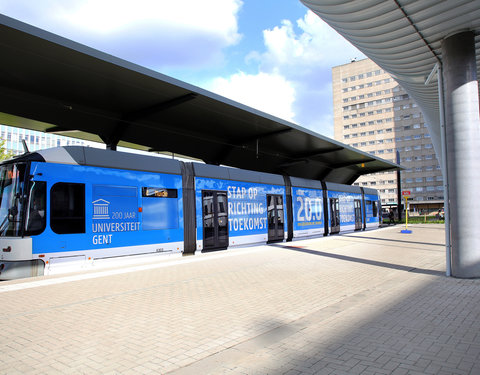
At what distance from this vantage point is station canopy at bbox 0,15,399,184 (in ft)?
31.1

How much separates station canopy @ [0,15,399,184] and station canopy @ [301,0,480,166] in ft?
17.4

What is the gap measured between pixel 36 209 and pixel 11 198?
25.9 inches

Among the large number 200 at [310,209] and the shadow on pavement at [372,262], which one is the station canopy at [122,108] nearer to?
the large number 200 at [310,209]

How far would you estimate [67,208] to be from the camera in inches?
342

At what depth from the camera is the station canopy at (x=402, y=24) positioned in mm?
7141

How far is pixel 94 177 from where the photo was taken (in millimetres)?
9367

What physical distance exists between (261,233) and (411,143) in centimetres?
8296

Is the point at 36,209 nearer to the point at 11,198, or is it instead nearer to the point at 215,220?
the point at 11,198

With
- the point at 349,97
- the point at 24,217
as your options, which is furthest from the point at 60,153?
the point at 349,97

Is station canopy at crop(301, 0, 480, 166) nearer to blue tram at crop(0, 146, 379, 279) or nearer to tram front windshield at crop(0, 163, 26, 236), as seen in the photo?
blue tram at crop(0, 146, 379, 279)

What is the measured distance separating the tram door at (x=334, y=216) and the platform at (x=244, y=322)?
12.2 m

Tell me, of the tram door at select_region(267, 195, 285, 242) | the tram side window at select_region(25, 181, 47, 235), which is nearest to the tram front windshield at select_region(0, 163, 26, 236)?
the tram side window at select_region(25, 181, 47, 235)

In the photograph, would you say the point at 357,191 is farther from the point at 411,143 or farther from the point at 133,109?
the point at 411,143

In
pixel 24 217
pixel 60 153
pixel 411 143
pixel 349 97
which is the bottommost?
pixel 24 217
